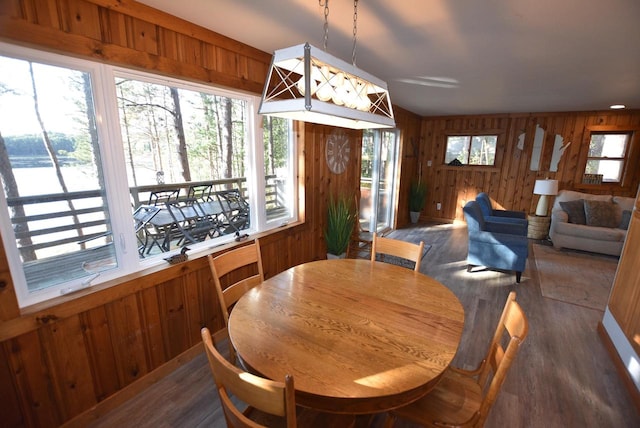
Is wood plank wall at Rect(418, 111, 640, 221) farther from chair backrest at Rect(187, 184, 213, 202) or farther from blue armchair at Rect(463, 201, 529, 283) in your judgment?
chair backrest at Rect(187, 184, 213, 202)

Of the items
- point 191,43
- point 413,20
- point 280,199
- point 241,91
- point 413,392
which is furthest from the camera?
point 280,199

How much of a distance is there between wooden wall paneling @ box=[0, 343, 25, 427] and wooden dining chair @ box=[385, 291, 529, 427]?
1742 millimetres

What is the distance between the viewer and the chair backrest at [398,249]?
1.97 m

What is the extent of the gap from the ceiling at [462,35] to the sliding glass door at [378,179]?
165cm

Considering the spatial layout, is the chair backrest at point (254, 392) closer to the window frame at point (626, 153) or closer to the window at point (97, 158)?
the window at point (97, 158)

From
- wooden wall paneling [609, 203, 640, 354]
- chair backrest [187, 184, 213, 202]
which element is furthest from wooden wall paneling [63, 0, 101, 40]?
wooden wall paneling [609, 203, 640, 354]

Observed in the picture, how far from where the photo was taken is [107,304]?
162 cm

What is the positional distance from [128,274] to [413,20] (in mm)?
2339

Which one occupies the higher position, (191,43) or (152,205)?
(191,43)

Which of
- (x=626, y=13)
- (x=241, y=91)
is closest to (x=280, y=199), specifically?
(x=241, y=91)

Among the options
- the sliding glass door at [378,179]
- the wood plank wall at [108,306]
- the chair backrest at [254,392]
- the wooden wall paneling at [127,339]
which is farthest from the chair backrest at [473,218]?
the wooden wall paneling at [127,339]

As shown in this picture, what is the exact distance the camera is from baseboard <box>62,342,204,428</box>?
157 cm

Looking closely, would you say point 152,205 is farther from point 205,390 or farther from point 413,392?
point 413,392

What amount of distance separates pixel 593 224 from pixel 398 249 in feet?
14.0
